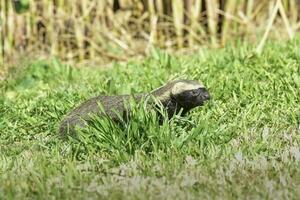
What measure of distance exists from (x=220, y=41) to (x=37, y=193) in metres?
4.33

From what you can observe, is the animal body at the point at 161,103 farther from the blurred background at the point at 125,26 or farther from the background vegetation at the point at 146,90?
the blurred background at the point at 125,26

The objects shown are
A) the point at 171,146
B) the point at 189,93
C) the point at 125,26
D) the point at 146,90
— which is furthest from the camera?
the point at 125,26

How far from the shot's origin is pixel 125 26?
7652 millimetres

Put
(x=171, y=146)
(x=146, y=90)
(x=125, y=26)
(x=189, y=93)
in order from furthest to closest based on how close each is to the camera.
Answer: (x=125, y=26), (x=146, y=90), (x=189, y=93), (x=171, y=146)

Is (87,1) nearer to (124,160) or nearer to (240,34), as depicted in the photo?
(240,34)

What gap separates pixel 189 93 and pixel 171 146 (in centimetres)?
46

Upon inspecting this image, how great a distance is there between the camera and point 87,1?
7.35m

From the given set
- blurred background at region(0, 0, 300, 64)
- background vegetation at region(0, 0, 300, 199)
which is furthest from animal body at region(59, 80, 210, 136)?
blurred background at region(0, 0, 300, 64)

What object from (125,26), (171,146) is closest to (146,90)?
(171,146)

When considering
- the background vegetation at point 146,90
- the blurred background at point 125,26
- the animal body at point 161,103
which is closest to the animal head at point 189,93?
the animal body at point 161,103

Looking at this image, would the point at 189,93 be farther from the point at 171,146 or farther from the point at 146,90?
the point at 146,90

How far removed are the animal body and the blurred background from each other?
2.84 meters

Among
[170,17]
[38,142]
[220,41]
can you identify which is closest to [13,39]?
[170,17]

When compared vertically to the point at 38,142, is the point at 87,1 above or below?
above
